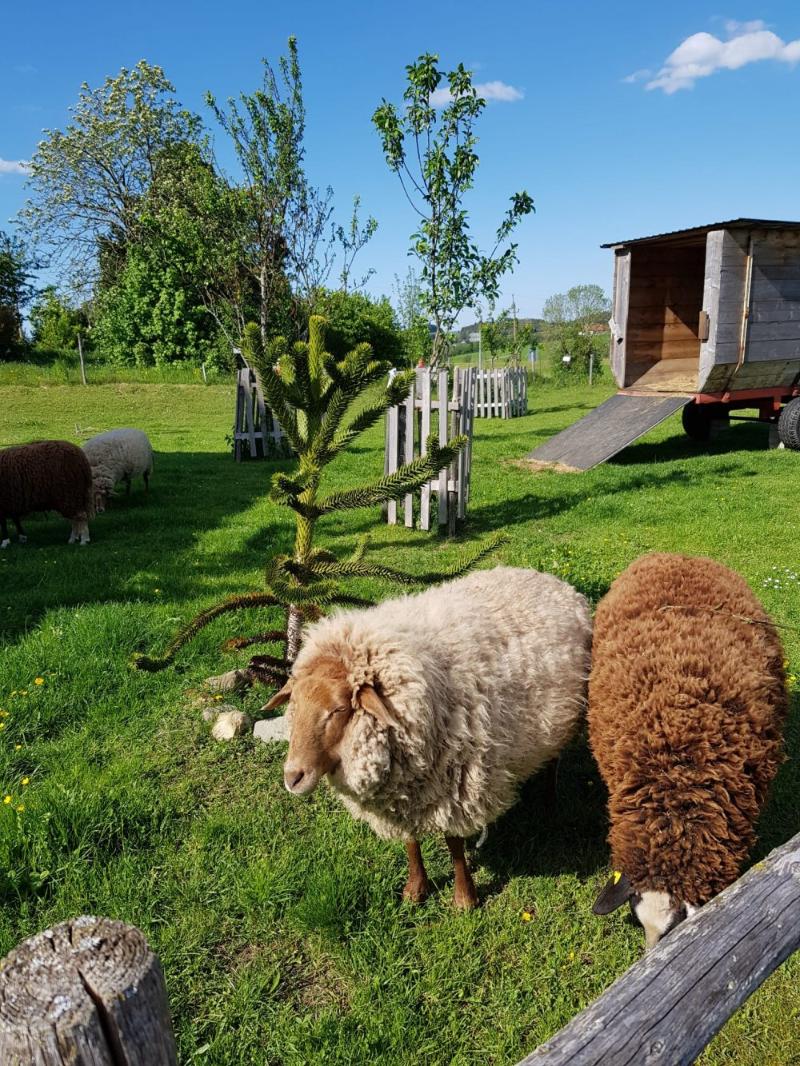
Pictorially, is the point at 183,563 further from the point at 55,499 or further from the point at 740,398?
the point at 740,398

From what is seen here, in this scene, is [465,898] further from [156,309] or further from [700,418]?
[156,309]

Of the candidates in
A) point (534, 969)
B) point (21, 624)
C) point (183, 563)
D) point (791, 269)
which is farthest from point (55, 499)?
point (791, 269)

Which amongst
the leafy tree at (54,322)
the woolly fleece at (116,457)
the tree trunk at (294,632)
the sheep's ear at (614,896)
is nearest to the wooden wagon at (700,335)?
the woolly fleece at (116,457)

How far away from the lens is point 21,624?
5.77m

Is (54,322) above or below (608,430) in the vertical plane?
above

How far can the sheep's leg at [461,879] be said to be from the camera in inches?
124

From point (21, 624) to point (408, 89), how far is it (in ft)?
33.9

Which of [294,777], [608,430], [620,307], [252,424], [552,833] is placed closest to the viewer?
[294,777]

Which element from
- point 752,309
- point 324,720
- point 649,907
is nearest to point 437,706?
point 324,720

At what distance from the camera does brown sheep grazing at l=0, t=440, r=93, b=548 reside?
8430 mm

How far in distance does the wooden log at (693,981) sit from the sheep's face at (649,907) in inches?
26.9

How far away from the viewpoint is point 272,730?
4.37m

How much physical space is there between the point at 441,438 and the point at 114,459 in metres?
5.48

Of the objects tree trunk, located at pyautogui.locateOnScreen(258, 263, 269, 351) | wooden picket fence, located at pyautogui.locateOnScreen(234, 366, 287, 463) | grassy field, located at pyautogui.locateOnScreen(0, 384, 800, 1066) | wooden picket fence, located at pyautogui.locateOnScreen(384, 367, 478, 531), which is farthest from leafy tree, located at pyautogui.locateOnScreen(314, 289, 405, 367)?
grassy field, located at pyautogui.locateOnScreen(0, 384, 800, 1066)
